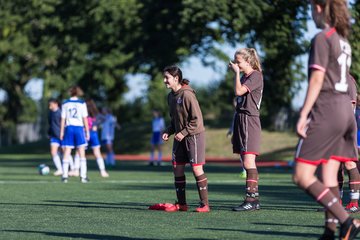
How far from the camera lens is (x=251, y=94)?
496 inches

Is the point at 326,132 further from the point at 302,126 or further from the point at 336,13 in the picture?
the point at 336,13

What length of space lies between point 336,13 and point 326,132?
1025 mm

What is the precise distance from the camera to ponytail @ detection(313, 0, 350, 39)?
825 centimetres

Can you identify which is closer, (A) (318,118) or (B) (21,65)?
(A) (318,118)

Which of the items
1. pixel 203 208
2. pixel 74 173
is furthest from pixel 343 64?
pixel 74 173

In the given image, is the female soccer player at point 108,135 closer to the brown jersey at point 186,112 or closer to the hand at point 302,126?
the brown jersey at point 186,112

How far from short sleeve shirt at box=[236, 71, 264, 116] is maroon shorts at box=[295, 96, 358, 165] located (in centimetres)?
422

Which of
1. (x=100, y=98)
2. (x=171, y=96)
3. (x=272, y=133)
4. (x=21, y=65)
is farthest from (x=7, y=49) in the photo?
(x=171, y=96)

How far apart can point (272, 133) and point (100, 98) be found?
Answer: 23.2 metres

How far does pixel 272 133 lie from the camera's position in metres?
45.3

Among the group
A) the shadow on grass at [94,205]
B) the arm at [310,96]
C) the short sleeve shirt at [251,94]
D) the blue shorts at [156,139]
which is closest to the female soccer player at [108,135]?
the blue shorts at [156,139]

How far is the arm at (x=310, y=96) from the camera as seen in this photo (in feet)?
26.2

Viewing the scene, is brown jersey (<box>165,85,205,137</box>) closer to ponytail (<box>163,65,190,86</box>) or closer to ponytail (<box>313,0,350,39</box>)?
ponytail (<box>163,65,190,86</box>)

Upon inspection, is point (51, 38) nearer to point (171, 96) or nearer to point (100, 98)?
point (100, 98)
